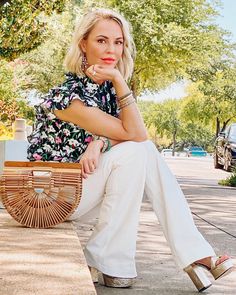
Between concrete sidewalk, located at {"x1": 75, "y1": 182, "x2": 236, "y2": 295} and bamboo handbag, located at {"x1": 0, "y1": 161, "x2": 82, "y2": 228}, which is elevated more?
bamboo handbag, located at {"x1": 0, "y1": 161, "x2": 82, "y2": 228}

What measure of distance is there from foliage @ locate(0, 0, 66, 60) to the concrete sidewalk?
31.0ft

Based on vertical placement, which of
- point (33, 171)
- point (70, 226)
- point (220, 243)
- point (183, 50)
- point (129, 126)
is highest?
point (183, 50)

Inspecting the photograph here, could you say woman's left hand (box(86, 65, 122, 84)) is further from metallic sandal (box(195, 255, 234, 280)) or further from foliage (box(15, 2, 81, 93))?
foliage (box(15, 2, 81, 93))

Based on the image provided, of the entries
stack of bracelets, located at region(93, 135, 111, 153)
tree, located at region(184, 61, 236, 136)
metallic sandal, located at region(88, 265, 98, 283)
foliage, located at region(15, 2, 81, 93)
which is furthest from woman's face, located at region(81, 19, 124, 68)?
tree, located at region(184, 61, 236, 136)

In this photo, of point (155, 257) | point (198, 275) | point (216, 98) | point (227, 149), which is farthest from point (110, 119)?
point (216, 98)

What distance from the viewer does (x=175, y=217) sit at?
385 cm

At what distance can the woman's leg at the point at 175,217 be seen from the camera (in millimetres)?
3826

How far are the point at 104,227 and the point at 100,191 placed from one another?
21cm

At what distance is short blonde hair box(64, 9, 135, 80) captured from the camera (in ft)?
13.7

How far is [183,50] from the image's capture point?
2745 cm

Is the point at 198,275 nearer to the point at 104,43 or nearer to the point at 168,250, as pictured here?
the point at 104,43

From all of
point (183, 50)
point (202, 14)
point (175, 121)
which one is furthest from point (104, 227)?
point (175, 121)

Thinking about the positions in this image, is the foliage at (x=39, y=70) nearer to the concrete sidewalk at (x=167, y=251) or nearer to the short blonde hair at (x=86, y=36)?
the concrete sidewalk at (x=167, y=251)

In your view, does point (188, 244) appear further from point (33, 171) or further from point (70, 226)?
point (33, 171)
